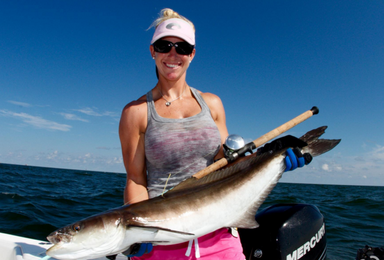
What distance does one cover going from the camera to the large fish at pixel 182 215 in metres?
1.80

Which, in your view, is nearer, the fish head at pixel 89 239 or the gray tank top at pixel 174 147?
the fish head at pixel 89 239

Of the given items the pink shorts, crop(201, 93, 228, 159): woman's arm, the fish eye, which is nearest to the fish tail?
crop(201, 93, 228, 159): woman's arm

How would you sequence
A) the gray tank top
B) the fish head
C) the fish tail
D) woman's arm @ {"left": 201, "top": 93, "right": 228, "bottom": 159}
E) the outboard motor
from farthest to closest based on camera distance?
the outboard motor → woman's arm @ {"left": 201, "top": 93, "right": 228, "bottom": 159} → the fish tail → the gray tank top → the fish head

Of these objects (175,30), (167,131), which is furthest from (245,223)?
(175,30)

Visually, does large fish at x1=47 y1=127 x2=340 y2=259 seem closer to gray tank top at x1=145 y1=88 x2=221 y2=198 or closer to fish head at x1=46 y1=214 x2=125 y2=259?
fish head at x1=46 y1=214 x2=125 y2=259

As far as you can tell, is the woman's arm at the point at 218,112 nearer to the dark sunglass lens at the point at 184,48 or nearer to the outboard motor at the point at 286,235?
the dark sunglass lens at the point at 184,48

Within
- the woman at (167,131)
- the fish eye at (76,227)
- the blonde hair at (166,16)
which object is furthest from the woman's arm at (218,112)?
the fish eye at (76,227)

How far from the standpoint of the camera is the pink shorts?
2.15 meters

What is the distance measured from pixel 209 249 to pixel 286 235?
133 cm

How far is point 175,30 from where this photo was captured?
8.16 feet

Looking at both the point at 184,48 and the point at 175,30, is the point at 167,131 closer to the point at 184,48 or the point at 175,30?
the point at 184,48

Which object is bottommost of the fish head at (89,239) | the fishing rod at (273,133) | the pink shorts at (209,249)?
the pink shorts at (209,249)

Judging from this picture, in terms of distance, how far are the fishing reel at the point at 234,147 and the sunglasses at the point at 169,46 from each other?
1008mm

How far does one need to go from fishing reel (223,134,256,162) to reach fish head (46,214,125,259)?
125 centimetres
